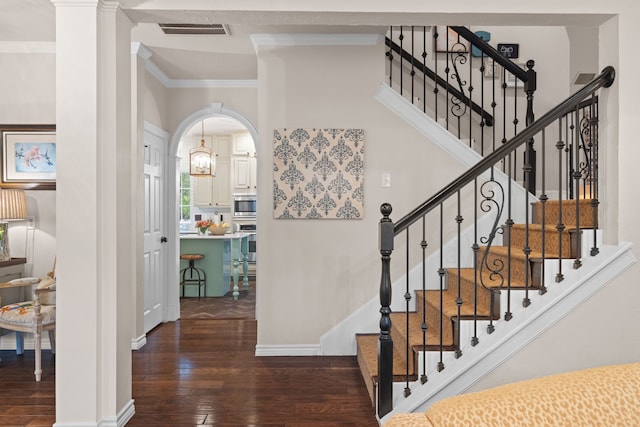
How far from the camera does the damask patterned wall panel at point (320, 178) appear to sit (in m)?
3.87

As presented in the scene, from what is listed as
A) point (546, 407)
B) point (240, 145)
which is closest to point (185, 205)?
point (240, 145)

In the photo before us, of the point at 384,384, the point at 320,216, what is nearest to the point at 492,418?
the point at 384,384

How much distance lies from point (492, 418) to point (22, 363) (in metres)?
3.88

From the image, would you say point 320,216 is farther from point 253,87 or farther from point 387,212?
point 253,87

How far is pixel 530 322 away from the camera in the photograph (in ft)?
8.22

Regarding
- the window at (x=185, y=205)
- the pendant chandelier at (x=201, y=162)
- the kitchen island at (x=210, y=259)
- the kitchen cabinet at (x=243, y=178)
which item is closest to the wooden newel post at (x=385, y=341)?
the kitchen island at (x=210, y=259)

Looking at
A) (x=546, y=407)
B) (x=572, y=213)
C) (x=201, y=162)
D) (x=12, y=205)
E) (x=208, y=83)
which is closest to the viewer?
(x=546, y=407)

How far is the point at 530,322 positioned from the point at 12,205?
3925 millimetres

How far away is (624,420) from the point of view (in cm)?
133

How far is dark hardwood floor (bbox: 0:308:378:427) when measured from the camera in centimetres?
270

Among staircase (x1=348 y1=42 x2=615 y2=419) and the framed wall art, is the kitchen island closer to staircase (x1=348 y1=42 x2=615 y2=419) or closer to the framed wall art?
the framed wall art

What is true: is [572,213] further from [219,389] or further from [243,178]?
[243,178]

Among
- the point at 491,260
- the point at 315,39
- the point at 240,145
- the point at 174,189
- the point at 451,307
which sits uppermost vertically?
the point at 315,39

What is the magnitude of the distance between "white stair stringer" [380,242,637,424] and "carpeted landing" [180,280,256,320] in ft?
10.4
